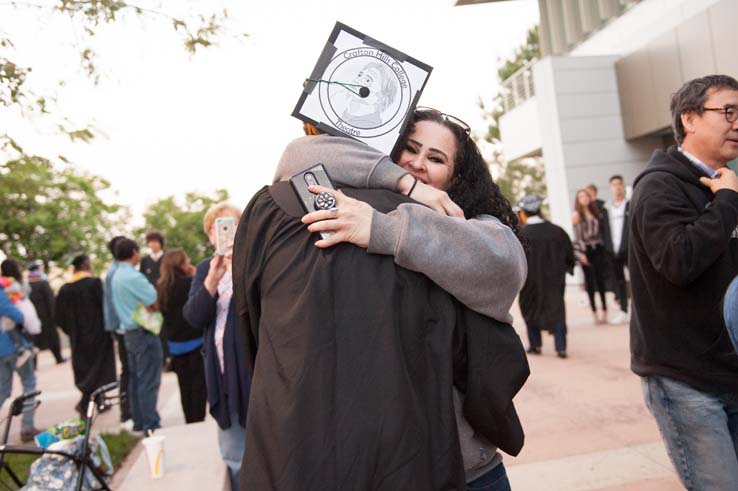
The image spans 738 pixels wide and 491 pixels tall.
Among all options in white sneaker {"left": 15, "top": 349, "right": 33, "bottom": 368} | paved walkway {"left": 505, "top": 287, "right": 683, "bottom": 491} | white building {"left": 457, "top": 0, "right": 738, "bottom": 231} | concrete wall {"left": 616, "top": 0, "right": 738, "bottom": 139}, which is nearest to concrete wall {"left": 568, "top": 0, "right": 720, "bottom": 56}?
white building {"left": 457, "top": 0, "right": 738, "bottom": 231}

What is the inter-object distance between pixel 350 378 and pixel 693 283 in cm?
155

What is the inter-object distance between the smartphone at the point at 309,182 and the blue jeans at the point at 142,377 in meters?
5.48

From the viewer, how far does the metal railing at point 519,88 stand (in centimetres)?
2014

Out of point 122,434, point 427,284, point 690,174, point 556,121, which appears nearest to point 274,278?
point 427,284

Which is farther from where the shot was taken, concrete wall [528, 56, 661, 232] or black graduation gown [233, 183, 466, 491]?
concrete wall [528, 56, 661, 232]

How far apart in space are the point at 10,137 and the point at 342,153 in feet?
8.99

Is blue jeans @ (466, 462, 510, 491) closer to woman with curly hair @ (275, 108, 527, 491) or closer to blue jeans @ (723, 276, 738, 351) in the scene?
woman with curly hair @ (275, 108, 527, 491)

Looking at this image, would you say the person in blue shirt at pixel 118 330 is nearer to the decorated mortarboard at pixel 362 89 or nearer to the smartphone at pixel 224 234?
the smartphone at pixel 224 234

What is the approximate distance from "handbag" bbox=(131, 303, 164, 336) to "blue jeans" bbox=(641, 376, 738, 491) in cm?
503

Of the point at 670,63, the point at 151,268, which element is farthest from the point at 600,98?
the point at 151,268

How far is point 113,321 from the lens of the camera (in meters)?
Result: 6.88

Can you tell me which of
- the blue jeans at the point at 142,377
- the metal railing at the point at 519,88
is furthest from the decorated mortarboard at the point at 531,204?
the metal railing at the point at 519,88

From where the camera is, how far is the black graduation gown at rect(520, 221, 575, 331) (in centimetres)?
801

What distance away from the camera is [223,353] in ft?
11.9
